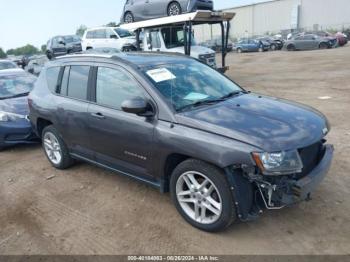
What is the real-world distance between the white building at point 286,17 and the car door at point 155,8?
167 feet

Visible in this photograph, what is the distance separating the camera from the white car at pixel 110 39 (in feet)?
56.4

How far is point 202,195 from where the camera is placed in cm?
357

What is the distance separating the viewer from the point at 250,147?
317cm

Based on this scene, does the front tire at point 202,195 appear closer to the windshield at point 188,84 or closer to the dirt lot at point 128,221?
the dirt lot at point 128,221

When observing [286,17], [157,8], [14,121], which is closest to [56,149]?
[14,121]

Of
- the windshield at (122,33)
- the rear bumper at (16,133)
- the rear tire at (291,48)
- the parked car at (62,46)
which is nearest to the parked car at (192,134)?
the rear bumper at (16,133)

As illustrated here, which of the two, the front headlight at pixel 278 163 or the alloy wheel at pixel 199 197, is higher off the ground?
the front headlight at pixel 278 163

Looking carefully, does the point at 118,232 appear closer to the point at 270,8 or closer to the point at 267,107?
the point at 267,107

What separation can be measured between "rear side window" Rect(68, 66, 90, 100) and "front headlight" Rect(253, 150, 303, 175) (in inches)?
103

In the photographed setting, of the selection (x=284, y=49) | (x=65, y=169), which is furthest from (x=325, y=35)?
(x=65, y=169)

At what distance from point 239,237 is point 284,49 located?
3534 cm

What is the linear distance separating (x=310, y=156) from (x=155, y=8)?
11.6 meters

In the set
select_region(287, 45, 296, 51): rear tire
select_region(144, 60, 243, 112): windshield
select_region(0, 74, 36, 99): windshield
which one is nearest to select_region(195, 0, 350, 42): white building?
select_region(287, 45, 296, 51): rear tire

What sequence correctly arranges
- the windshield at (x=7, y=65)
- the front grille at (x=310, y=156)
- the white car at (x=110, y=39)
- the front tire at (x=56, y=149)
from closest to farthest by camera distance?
the front grille at (x=310, y=156) → the front tire at (x=56, y=149) → the windshield at (x=7, y=65) → the white car at (x=110, y=39)
